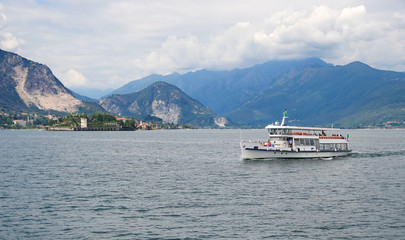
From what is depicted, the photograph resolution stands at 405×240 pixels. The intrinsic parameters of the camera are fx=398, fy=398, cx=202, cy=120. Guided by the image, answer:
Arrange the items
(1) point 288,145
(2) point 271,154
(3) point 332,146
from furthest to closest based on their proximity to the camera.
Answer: (3) point 332,146 → (1) point 288,145 → (2) point 271,154

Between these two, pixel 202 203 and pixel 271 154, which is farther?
pixel 271 154

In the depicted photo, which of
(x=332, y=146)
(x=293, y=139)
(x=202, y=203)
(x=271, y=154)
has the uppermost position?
(x=293, y=139)

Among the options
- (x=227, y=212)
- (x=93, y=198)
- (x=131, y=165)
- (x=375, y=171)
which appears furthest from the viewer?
(x=131, y=165)

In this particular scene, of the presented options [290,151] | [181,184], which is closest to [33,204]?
[181,184]

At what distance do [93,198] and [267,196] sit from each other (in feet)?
83.4

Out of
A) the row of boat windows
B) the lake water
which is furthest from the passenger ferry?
the lake water

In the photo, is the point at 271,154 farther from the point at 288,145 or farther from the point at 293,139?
the point at 293,139

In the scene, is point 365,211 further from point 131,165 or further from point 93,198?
point 131,165

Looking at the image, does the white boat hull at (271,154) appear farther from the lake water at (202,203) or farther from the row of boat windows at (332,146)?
the lake water at (202,203)

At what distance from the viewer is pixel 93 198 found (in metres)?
57.3

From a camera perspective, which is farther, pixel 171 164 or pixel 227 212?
pixel 171 164

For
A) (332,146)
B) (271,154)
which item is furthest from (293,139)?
(332,146)

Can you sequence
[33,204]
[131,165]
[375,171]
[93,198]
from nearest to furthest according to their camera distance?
[33,204] < [93,198] < [375,171] < [131,165]

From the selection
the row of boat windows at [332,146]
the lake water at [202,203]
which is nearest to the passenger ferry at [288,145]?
the row of boat windows at [332,146]
